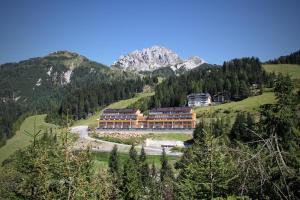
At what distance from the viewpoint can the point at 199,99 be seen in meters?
153

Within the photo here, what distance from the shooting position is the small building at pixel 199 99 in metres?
152

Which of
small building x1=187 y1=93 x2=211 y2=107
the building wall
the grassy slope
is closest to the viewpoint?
the grassy slope

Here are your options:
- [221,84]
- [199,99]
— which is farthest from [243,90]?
[199,99]

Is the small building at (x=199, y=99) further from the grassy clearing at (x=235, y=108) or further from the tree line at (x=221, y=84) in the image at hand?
the grassy clearing at (x=235, y=108)

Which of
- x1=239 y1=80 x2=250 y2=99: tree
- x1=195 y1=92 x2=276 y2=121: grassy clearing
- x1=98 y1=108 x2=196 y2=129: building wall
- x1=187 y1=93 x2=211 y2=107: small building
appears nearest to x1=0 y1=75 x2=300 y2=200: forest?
x1=98 y1=108 x2=196 y2=129: building wall

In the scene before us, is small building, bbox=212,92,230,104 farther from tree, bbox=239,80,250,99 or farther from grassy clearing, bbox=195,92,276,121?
grassy clearing, bbox=195,92,276,121

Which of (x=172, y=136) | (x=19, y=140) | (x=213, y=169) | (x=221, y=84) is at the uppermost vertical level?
(x=221, y=84)

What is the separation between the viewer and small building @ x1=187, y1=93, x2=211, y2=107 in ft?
498

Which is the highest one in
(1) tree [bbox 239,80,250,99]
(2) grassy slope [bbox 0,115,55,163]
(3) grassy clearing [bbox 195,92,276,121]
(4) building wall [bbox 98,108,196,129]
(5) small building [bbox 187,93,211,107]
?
(1) tree [bbox 239,80,250,99]

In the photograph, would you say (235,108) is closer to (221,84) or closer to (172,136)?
(172,136)

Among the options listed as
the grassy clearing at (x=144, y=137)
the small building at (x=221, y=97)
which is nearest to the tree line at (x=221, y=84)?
the small building at (x=221, y=97)

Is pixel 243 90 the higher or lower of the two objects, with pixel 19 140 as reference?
higher

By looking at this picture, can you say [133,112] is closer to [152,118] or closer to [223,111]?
[152,118]

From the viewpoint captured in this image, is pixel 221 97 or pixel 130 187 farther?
pixel 221 97
